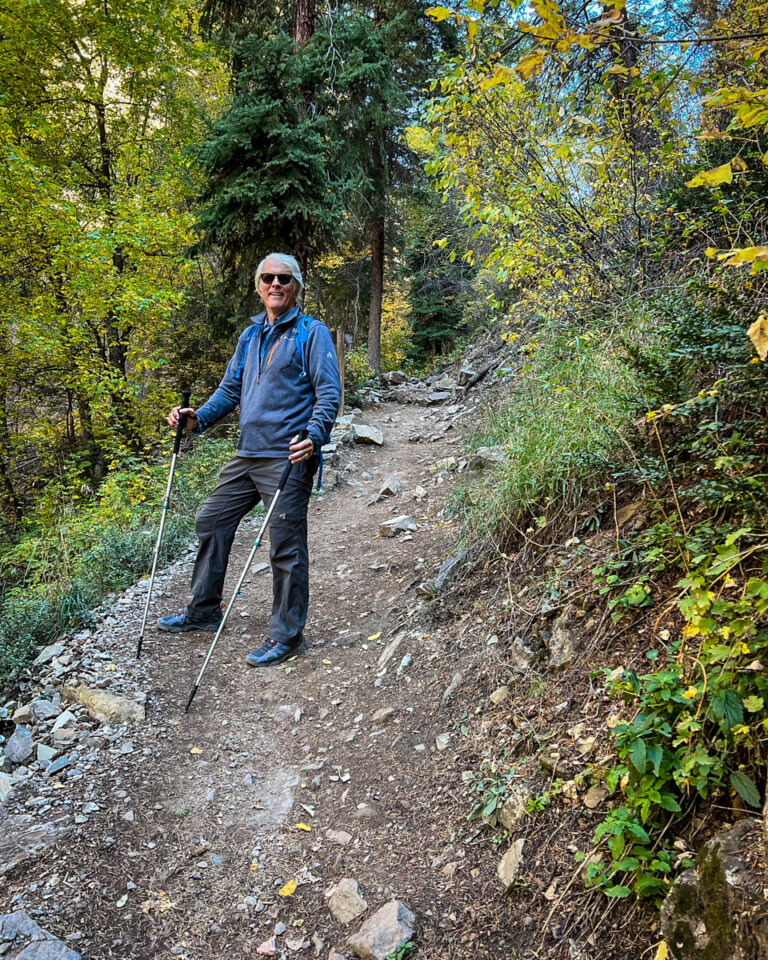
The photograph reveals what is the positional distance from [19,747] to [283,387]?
2594 millimetres

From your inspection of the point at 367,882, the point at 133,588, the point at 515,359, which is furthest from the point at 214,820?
the point at 515,359

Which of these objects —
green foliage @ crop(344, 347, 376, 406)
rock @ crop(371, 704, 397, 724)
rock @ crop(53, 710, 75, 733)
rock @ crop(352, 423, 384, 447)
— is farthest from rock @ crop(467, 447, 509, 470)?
green foliage @ crop(344, 347, 376, 406)

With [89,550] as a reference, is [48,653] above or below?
below

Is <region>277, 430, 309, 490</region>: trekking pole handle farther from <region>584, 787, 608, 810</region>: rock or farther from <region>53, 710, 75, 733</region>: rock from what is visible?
<region>584, 787, 608, 810</region>: rock

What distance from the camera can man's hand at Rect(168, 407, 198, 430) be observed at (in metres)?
3.96

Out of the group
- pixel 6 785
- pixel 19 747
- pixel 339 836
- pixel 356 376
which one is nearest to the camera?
pixel 339 836

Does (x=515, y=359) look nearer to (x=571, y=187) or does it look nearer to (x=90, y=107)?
(x=571, y=187)

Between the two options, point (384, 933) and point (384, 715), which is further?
point (384, 715)

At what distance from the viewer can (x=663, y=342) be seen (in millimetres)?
3348

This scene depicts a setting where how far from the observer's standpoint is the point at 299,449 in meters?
3.58

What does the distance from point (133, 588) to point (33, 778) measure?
2.40 meters

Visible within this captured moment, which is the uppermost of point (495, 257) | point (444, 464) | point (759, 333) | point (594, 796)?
point (495, 257)

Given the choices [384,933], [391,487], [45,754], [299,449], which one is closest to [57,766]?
[45,754]

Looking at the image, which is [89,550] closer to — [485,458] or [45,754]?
[45,754]
